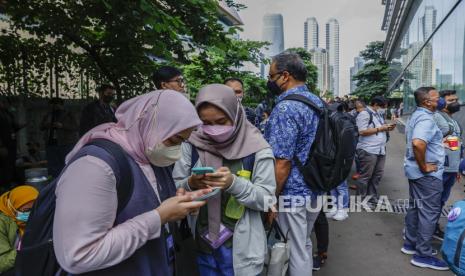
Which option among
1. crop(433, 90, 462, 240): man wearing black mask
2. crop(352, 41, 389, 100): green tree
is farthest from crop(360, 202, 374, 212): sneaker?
crop(352, 41, 389, 100): green tree

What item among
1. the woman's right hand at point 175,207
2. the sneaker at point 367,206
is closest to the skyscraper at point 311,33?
the sneaker at point 367,206

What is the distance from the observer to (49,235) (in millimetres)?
1424

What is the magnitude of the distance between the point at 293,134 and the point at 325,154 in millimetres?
290

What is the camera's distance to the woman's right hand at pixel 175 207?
1507 mm

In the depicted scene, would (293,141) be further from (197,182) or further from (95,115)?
(95,115)

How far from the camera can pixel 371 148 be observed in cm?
641

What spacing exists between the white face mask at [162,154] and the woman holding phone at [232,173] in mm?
514

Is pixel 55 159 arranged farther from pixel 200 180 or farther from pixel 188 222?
pixel 200 180

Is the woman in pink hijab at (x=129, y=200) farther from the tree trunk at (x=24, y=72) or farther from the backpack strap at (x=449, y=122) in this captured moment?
the tree trunk at (x=24, y=72)

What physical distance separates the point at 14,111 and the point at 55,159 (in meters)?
1.46

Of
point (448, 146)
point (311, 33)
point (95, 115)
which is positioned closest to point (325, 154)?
point (448, 146)

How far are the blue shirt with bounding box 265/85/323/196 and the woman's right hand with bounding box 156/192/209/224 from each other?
1218mm

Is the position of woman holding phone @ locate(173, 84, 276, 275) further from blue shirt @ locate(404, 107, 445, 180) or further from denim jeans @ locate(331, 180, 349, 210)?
denim jeans @ locate(331, 180, 349, 210)

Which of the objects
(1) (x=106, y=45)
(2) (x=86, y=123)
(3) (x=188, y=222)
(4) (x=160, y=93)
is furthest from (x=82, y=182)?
(1) (x=106, y=45)
